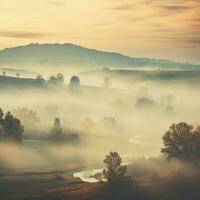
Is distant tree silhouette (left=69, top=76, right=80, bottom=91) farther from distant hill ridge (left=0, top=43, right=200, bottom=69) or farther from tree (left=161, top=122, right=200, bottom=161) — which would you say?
Answer: tree (left=161, top=122, right=200, bottom=161)

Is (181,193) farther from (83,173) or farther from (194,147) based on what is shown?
(83,173)

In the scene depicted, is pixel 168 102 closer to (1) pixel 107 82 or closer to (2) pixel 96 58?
(2) pixel 96 58

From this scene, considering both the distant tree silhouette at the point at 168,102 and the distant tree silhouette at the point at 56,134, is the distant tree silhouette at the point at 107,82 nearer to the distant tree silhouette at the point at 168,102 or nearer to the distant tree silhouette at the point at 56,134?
the distant tree silhouette at the point at 56,134

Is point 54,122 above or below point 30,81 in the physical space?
below

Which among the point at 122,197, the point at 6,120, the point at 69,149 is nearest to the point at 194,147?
the point at 122,197

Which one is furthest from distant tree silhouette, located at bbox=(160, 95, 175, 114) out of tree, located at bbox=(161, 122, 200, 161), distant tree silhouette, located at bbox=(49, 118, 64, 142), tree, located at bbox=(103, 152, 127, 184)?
distant tree silhouette, located at bbox=(49, 118, 64, 142)
